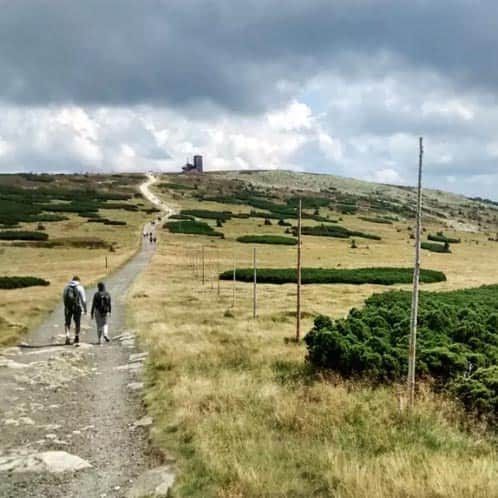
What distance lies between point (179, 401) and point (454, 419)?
5182 millimetres

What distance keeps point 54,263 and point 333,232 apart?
196 feet

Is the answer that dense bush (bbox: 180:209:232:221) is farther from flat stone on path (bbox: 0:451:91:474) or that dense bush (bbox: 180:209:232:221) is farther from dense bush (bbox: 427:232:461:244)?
flat stone on path (bbox: 0:451:91:474)

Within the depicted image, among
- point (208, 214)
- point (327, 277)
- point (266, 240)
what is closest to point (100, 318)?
point (327, 277)

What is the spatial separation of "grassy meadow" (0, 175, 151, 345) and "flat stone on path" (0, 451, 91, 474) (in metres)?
10.9

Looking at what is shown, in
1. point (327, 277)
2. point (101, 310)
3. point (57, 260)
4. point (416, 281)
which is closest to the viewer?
point (416, 281)

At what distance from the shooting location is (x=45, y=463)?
9688 millimetres

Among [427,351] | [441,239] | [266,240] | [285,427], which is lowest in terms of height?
[285,427]

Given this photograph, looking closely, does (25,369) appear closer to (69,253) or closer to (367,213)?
(69,253)

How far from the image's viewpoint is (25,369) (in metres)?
16.4

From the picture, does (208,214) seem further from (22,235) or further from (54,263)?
(54,263)

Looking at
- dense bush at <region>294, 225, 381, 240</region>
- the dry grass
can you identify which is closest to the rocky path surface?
the dry grass

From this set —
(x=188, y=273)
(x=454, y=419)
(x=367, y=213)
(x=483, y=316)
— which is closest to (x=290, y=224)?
(x=367, y=213)

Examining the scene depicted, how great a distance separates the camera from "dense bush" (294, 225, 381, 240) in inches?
4143

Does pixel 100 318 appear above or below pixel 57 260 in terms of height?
below
